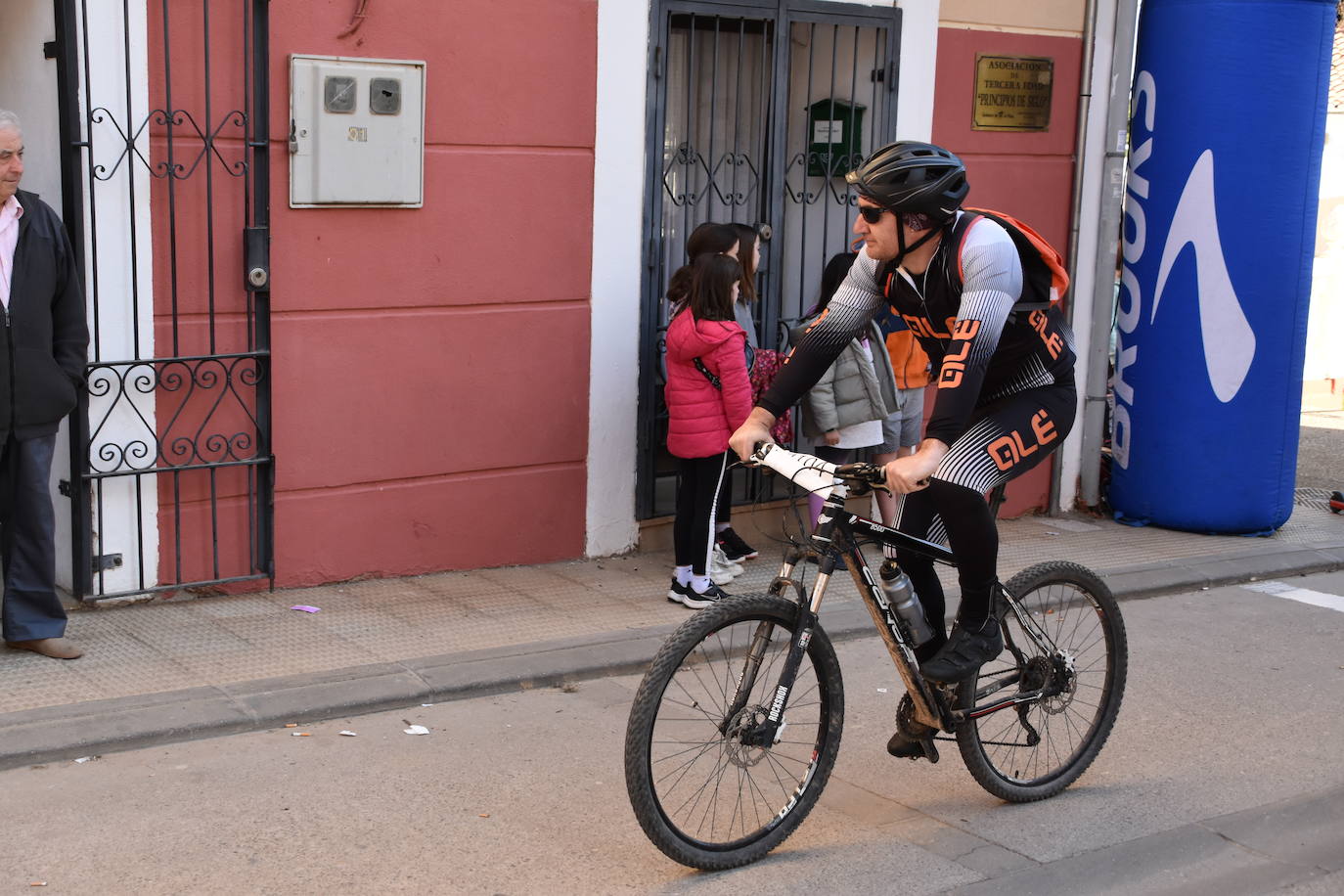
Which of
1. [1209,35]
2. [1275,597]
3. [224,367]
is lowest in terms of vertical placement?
[1275,597]

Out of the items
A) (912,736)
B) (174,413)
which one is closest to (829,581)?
(912,736)

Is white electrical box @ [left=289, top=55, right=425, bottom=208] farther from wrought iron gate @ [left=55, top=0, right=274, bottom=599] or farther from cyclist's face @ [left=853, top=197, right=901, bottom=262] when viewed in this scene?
cyclist's face @ [left=853, top=197, right=901, bottom=262]

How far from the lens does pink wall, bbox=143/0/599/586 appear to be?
6398 millimetres

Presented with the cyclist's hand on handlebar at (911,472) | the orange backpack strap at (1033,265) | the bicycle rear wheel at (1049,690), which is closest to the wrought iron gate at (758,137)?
the bicycle rear wheel at (1049,690)

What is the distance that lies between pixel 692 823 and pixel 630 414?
353cm

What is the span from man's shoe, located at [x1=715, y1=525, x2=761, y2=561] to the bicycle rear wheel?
2842 millimetres

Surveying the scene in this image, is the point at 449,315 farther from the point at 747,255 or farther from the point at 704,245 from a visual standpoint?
the point at 747,255

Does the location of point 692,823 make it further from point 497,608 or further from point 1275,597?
point 1275,597

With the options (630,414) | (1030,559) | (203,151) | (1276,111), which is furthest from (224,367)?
(1276,111)

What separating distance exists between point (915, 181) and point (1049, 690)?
168 cm

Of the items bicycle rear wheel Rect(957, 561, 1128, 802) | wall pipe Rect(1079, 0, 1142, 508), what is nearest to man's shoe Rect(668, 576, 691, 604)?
bicycle rear wheel Rect(957, 561, 1128, 802)

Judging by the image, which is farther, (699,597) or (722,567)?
(722,567)

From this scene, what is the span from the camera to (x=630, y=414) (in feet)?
24.6

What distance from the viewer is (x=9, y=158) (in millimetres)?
5277
